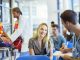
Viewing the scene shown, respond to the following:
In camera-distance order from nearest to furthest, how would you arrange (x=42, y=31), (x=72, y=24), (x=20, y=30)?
(x=72, y=24) < (x=20, y=30) < (x=42, y=31)

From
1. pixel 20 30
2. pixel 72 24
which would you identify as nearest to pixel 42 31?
pixel 20 30

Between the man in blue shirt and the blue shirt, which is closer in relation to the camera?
the man in blue shirt

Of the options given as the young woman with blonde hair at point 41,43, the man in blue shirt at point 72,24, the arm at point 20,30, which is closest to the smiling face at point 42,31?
the young woman with blonde hair at point 41,43

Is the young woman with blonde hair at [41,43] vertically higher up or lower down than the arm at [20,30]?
lower down

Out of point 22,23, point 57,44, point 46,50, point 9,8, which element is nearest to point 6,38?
point 22,23

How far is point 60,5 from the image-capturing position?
758cm

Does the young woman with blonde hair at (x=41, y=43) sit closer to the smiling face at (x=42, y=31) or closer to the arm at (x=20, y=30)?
the smiling face at (x=42, y=31)

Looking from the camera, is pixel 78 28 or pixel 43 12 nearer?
pixel 78 28

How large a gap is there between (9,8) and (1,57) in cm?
270

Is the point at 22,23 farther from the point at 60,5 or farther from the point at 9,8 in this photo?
the point at 60,5

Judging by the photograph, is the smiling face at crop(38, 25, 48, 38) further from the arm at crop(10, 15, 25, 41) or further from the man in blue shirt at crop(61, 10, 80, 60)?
the man in blue shirt at crop(61, 10, 80, 60)

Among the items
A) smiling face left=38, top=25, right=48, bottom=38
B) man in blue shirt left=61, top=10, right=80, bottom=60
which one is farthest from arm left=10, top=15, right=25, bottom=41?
man in blue shirt left=61, top=10, right=80, bottom=60

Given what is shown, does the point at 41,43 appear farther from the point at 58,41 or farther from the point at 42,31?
the point at 58,41

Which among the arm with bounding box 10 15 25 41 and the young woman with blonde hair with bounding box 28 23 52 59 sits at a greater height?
the arm with bounding box 10 15 25 41
